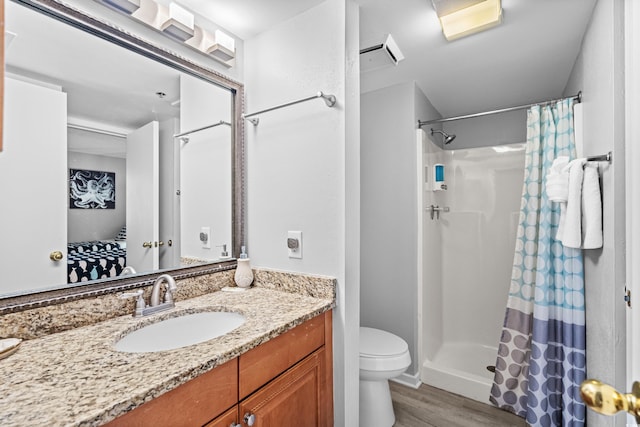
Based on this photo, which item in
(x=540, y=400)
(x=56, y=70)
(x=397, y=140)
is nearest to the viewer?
(x=56, y=70)

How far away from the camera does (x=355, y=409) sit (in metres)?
1.48

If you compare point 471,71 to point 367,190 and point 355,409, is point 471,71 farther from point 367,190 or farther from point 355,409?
point 355,409

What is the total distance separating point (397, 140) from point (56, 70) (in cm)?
204

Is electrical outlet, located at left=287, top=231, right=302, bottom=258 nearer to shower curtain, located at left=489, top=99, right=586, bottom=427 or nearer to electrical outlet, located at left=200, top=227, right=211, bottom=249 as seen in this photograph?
electrical outlet, located at left=200, top=227, right=211, bottom=249

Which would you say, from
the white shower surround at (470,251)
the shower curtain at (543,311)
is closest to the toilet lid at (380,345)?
the white shower surround at (470,251)

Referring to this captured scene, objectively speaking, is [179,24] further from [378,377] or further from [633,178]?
[378,377]

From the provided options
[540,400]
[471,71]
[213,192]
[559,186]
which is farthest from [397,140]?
[540,400]

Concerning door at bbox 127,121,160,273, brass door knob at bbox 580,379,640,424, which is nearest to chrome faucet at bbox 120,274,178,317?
door at bbox 127,121,160,273

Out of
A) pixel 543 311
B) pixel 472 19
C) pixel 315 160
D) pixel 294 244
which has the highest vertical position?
pixel 472 19

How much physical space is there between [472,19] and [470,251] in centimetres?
206

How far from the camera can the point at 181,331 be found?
1190 mm

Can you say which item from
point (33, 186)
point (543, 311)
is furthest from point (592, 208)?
point (33, 186)

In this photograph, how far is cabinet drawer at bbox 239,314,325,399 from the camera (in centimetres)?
93

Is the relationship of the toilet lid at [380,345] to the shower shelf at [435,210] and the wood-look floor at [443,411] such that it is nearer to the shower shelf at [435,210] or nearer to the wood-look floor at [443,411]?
the wood-look floor at [443,411]
